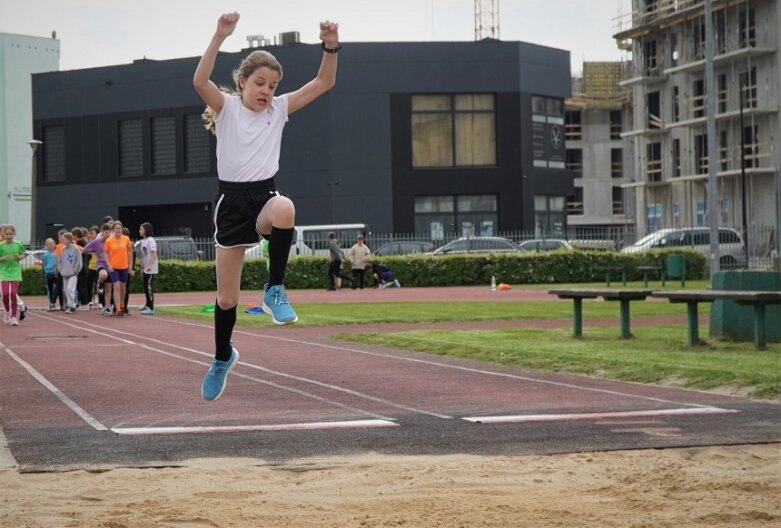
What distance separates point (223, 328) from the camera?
26.8ft

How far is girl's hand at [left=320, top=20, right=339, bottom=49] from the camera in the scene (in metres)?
7.87

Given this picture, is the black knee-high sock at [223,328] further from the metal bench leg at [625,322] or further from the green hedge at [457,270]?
the green hedge at [457,270]

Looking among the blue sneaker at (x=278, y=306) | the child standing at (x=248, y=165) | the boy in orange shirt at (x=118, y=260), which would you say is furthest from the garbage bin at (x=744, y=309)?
the boy in orange shirt at (x=118, y=260)

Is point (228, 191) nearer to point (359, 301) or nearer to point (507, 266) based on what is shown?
point (359, 301)

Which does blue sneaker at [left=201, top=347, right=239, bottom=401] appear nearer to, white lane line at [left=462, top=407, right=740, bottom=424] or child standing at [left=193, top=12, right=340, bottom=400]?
child standing at [left=193, top=12, right=340, bottom=400]

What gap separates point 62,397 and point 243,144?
675cm

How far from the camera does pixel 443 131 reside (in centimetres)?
6094

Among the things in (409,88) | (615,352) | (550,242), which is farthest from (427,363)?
(409,88)

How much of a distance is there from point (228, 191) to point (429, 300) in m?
28.0

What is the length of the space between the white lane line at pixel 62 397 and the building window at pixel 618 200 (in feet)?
257

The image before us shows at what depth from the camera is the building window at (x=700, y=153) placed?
6994 centimetres

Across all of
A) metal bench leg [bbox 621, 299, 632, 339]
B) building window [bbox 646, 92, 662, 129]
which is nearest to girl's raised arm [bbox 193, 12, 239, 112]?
metal bench leg [bbox 621, 299, 632, 339]

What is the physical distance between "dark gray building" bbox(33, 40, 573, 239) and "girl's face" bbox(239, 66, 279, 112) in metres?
50.9

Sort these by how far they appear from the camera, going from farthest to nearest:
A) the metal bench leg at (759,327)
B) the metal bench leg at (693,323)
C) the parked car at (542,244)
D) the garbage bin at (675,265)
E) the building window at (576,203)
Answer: the building window at (576,203) → the parked car at (542,244) → the garbage bin at (675,265) → the metal bench leg at (693,323) → the metal bench leg at (759,327)
